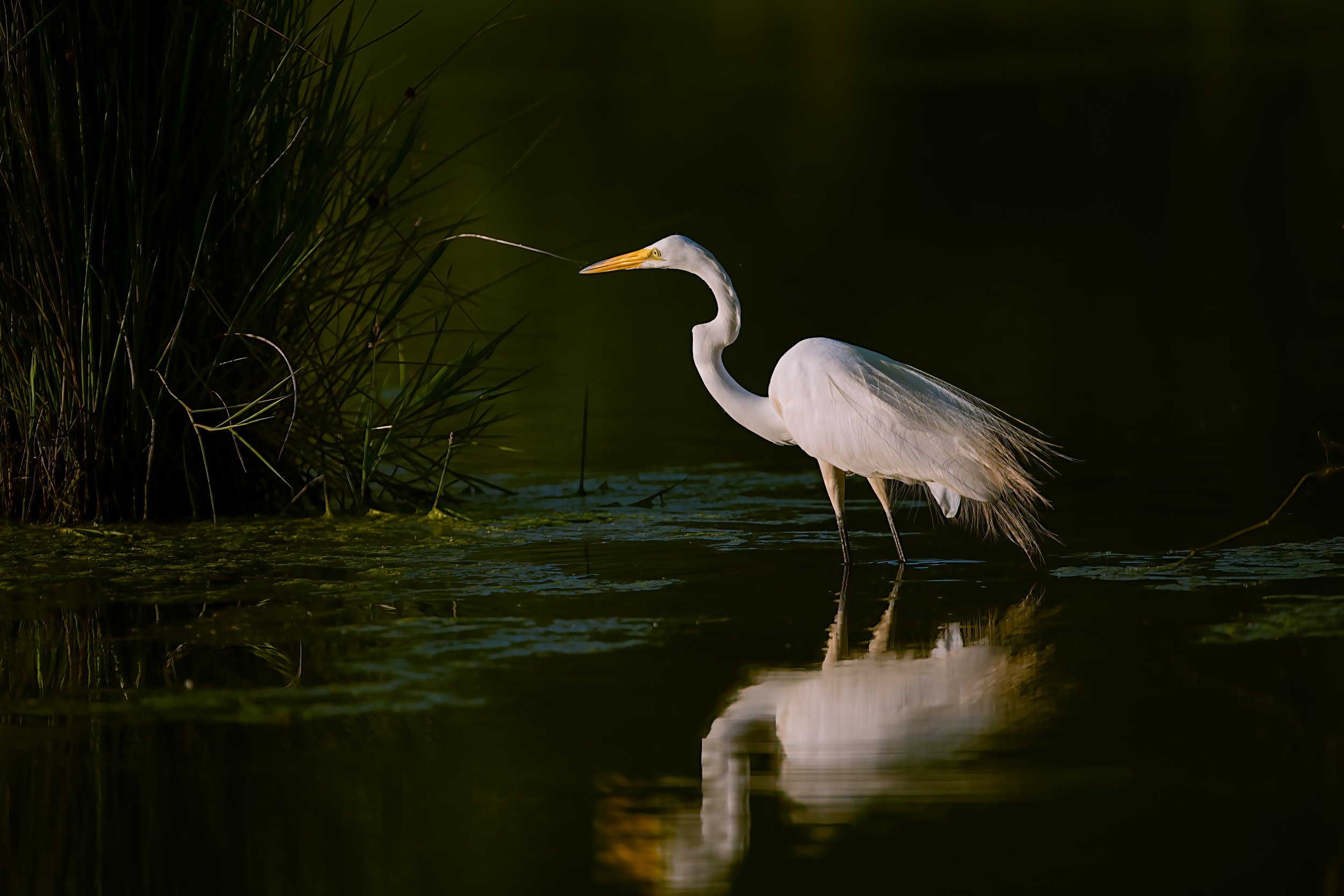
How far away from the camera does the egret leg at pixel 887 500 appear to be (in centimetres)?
548

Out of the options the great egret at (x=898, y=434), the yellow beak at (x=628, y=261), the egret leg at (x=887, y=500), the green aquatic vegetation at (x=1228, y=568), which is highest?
the yellow beak at (x=628, y=261)

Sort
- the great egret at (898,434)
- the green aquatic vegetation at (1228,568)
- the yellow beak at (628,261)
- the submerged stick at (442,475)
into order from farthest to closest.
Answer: the yellow beak at (628,261) → the submerged stick at (442,475) → the great egret at (898,434) → the green aquatic vegetation at (1228,568)

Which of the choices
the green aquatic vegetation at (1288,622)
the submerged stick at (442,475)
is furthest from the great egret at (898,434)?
the submerged stick at (442,475)

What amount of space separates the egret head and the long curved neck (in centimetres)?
2

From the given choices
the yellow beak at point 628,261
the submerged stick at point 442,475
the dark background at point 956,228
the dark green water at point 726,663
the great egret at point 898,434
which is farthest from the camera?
the dark background at point 956,228

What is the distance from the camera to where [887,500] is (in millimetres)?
5688

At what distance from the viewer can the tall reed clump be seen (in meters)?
5.64

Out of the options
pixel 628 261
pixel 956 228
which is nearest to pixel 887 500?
pixel 628 261

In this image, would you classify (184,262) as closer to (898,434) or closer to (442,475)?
(442,475)

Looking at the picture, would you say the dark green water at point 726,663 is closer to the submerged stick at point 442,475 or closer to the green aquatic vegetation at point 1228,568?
the green aquatic vegetation at point 1228,568

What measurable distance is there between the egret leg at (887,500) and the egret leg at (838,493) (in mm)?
100

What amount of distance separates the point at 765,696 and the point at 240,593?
185 centimetres

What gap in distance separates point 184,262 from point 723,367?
6.00 feet

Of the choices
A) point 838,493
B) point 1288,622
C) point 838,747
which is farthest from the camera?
Answer: point 838,493
